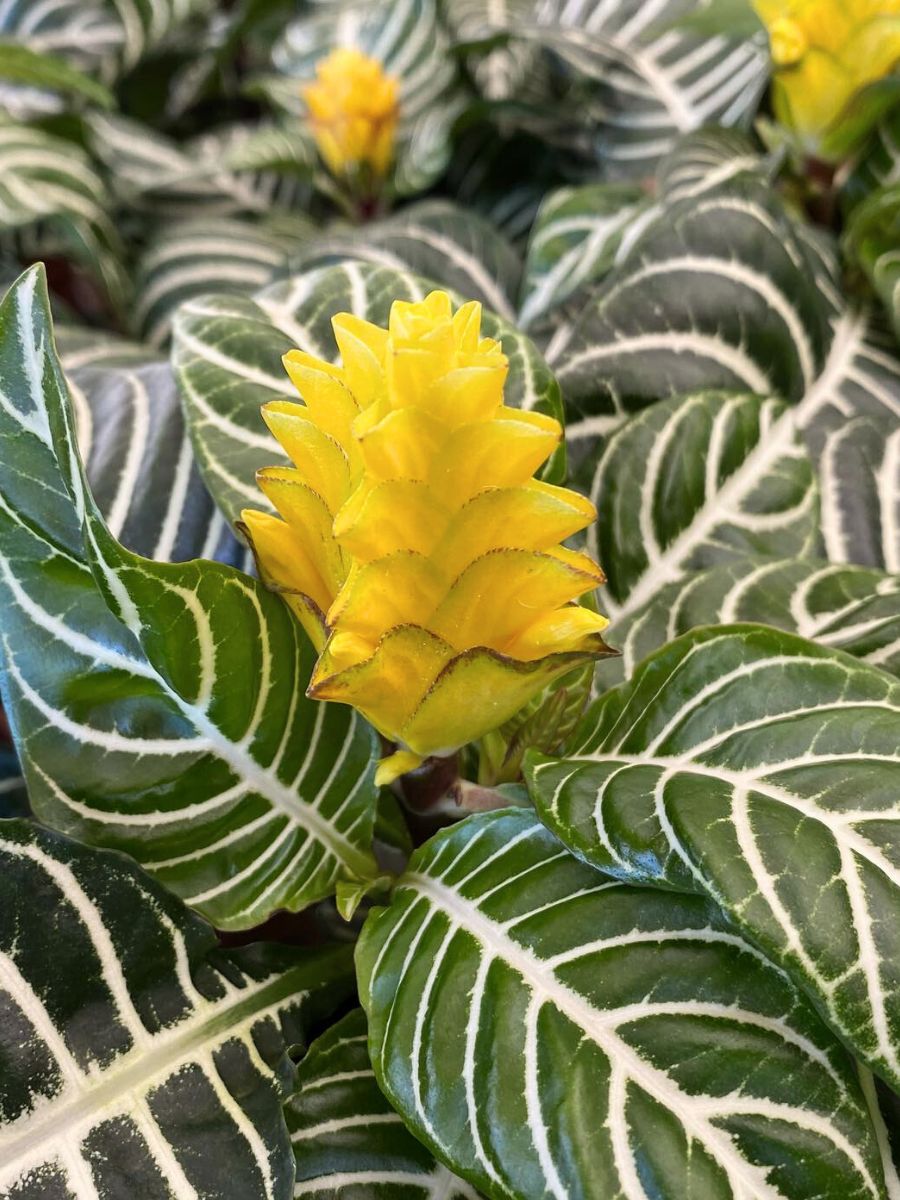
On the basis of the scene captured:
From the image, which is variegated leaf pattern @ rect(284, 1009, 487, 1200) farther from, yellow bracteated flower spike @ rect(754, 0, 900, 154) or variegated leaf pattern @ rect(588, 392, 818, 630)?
yellow bracteated flower spike @ rect(754, 0, 900, 154)

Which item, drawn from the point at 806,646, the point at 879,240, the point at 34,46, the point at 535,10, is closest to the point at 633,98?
the point at 535,10

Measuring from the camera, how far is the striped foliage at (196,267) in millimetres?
1219

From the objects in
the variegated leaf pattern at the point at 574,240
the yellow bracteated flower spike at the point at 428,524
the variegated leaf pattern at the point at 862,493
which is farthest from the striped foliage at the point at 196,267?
the yellow bracteated flower spike at the point at 428,524

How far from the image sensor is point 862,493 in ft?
2.65

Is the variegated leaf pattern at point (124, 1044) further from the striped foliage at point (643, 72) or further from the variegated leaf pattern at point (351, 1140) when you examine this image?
the striped foliage at point (643, 72)

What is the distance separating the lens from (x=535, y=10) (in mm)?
1428

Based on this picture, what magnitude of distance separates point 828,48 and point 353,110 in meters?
0.55

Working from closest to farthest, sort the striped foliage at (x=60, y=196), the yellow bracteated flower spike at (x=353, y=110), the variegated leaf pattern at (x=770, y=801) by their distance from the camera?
the variegated leaf pattern at (x=770, y=801)
the striped foliage at (x=60, y=196)
the yellow bracteated flower spike at (x=353, y=110)

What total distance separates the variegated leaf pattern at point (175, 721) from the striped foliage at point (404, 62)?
90 cm

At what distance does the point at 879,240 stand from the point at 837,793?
25.7 inches

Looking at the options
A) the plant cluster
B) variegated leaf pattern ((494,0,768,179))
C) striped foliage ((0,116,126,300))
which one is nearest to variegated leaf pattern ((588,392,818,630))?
the plant cluster

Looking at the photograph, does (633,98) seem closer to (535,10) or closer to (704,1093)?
(535,10)

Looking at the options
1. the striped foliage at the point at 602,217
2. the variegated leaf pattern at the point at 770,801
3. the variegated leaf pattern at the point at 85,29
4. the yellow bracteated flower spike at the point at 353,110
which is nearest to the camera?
the variegated leaf pattern at the point at 770,801

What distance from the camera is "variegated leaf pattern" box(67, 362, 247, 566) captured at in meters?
0.68
